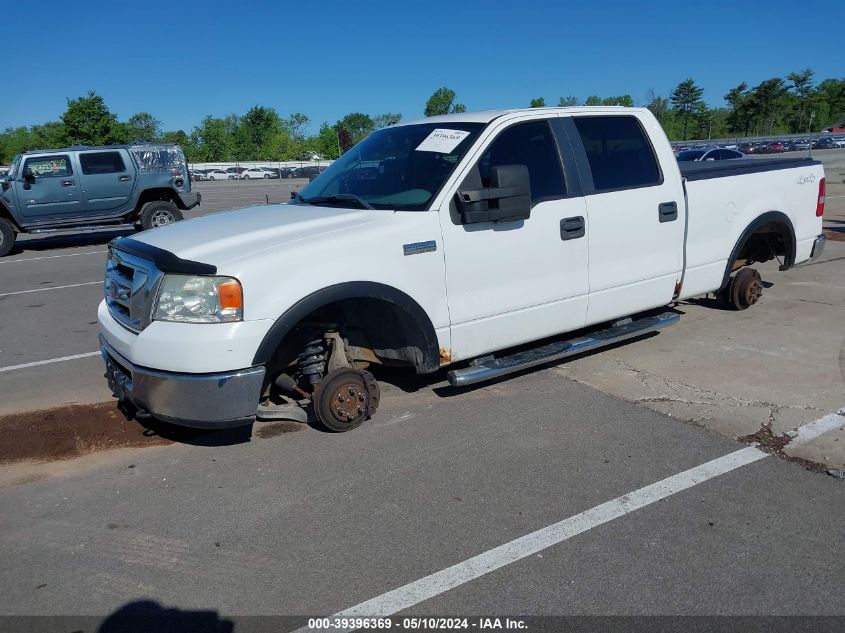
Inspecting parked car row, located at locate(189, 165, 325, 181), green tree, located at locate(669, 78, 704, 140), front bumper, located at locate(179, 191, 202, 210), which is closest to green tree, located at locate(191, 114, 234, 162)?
parked car row, located at locate(189, 165, 325, 181)

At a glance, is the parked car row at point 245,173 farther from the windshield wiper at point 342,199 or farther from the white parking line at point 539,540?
the white parking line at point 539,540

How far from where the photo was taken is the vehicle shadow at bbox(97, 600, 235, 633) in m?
2.67

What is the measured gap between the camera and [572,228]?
4805 mm

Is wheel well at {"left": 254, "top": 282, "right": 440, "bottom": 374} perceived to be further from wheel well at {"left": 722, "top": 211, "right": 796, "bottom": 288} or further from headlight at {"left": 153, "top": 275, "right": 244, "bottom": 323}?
wheel well at {"left": 722, "top": 211, "right": 796, "bottom": 288}

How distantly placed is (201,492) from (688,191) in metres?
4.39

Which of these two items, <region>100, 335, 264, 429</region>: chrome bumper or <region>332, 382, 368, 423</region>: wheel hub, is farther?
<region>332, 382, 368, 423</region>: wheel hub

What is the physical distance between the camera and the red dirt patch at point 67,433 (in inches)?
171

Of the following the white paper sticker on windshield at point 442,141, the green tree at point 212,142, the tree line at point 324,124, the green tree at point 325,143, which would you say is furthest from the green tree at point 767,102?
the white paper sticker on windshield at point 442,141

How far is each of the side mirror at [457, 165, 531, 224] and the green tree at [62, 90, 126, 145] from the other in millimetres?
60270

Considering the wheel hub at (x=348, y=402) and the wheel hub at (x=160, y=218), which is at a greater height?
the wheel hub at (x=160, y=218)

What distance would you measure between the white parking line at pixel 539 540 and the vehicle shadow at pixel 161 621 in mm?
371

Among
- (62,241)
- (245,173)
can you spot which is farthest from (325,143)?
(62,241)

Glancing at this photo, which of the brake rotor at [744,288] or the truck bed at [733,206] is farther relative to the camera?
the brake rotor at [744,288]

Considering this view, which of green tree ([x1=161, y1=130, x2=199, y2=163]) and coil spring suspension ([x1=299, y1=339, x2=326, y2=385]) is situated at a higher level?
green tree ([x1=161, y1=130, x2=199, y2=163])
